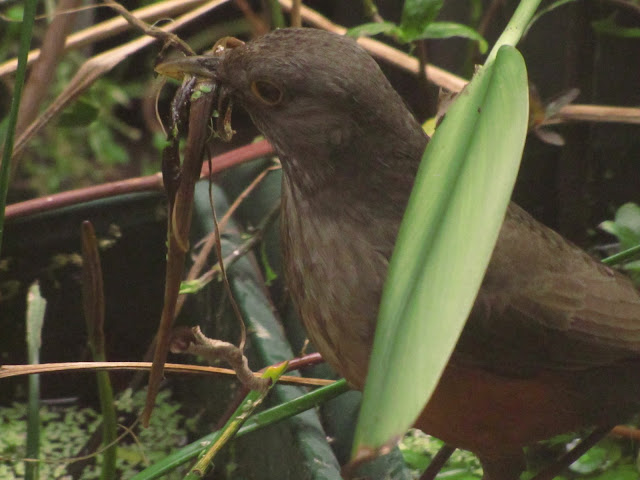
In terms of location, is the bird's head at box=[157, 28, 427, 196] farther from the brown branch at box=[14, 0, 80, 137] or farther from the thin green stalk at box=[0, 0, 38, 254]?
the brown branch at box=[14, 0, 80, 137]

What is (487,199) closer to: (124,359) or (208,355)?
(208,355)

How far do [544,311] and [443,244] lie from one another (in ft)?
2.04

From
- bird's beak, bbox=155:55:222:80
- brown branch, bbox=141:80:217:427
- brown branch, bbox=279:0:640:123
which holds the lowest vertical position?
brown branch, bbox=141:80:217:427

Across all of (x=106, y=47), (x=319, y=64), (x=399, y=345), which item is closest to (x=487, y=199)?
(x=399, y=345)

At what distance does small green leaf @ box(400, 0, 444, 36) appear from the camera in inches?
64.6

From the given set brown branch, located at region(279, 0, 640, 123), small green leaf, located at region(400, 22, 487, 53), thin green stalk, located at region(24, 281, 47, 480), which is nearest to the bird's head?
thin green stalk, located at region(24, 281, 47, 480)

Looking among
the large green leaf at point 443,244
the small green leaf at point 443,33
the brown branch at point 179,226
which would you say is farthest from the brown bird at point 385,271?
the small green leaf at point 443,33

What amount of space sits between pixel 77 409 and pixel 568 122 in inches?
45.5

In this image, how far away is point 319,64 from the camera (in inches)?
41.1

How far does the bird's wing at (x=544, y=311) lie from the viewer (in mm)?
1175

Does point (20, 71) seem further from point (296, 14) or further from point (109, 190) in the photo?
point (296, 14)

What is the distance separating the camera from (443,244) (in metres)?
0.64

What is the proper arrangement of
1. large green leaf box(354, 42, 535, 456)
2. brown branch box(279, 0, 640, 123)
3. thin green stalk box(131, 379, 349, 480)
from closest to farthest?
large green leaf box(354, 42, 535, 456) → thin green stalk box(131, 379, 349, 480) → brown branch box(279, 0, 640, 123)

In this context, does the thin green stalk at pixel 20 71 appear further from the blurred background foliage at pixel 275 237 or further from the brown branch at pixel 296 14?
the brown branch at pixel 296 14
